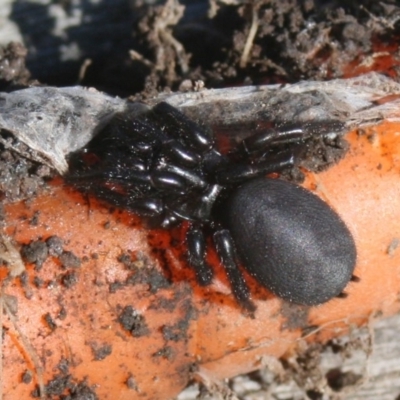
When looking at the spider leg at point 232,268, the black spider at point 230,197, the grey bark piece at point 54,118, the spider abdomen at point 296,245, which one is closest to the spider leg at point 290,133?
the black spider at point 230,197

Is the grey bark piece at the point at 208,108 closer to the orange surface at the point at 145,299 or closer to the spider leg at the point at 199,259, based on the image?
the orange surface at the point at 145,299

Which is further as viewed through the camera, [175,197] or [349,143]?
[175,197]

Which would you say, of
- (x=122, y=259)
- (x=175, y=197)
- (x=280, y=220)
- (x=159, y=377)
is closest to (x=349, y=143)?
(x=280, y=220)

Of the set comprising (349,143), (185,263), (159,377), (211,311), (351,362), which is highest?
(349,143)

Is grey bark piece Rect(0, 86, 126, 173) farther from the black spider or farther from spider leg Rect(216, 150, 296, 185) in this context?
spider leg Rect(216, 150, 296, 185)

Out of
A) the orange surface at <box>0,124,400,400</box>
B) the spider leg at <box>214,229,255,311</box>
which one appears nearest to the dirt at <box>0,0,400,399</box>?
the orange surface at <box>0,124,400,400</box>

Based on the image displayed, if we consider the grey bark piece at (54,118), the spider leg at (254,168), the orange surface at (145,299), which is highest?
the grey bark piece at (54,118)

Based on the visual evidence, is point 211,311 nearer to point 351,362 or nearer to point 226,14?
point 351,362
